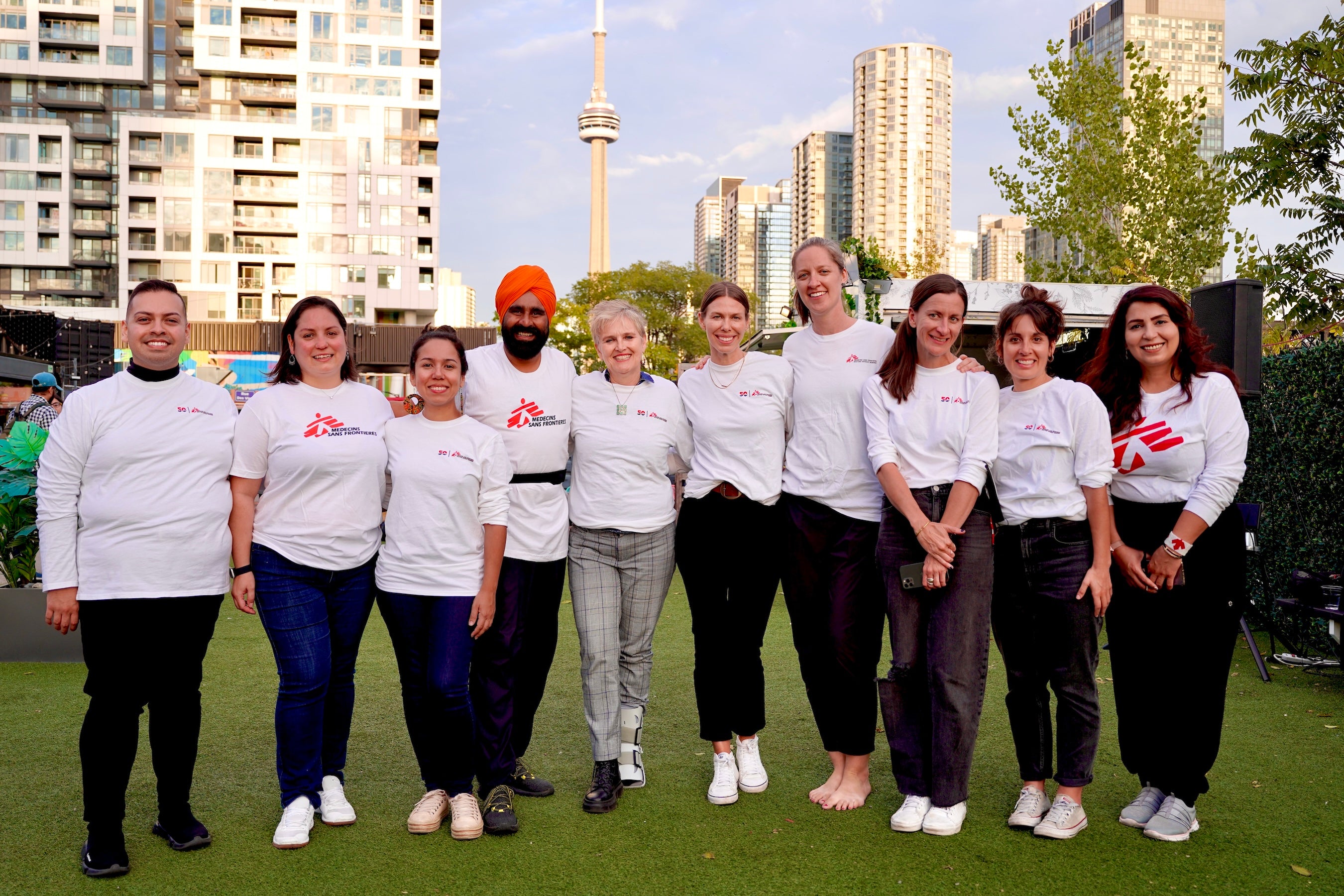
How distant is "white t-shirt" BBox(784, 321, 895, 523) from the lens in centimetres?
381

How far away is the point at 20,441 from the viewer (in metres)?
6.27

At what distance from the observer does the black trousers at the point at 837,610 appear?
3820 millimetres

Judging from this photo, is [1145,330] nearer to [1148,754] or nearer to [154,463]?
[1148,754]

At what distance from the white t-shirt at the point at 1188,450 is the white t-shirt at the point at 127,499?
3168mm

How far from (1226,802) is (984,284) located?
673cm

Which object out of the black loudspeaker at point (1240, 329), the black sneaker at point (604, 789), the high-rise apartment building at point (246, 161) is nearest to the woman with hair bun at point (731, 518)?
the black sneaker at point (604, 789)

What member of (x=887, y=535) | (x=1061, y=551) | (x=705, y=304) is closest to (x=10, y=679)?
(x=705, y=304)

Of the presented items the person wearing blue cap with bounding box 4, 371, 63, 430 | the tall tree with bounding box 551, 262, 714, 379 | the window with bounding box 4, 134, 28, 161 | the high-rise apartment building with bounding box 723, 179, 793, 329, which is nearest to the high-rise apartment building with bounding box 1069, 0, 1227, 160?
the tall tree with bounding box 551, 262, 714, 379

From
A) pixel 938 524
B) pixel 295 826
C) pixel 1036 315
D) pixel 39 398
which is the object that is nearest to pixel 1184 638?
pixel 938 524

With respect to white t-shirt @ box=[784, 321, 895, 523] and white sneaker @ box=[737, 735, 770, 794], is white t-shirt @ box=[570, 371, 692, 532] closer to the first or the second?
white t-shirt @ box=[784, 321, 895, 523]

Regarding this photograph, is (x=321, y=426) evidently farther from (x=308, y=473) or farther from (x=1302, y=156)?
(x=1302, y=156)

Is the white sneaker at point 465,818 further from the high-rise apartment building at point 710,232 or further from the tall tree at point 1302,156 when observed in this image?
the high-rise apartment building at point 710,232

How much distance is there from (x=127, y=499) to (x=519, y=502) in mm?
1287

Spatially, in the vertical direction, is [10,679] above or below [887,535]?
below
